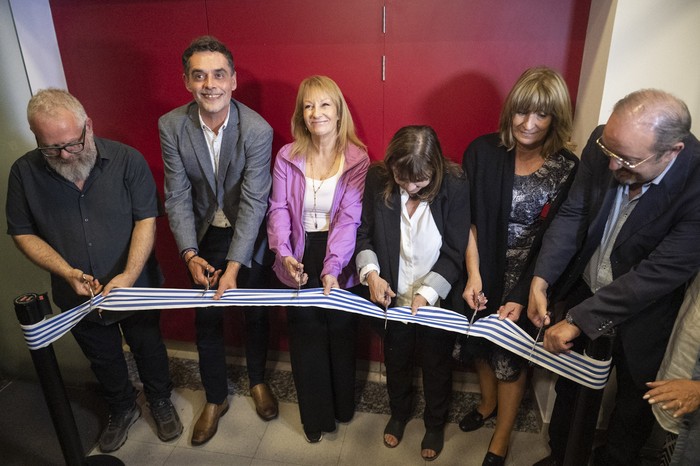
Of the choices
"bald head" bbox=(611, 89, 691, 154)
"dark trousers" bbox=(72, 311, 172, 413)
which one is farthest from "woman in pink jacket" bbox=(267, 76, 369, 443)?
"bald head" bbox=(611, 89, 691, 154)

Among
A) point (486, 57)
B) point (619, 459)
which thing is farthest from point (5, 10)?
point (619, 459)

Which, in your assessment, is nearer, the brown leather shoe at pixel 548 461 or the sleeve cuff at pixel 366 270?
the sleeve cuff at pixel 366 270

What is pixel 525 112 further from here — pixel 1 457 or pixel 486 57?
pixel 1 457

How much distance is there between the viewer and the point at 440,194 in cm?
206

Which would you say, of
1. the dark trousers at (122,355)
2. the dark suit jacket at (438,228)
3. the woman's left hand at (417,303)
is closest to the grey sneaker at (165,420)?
the dark trousers at (122,355)

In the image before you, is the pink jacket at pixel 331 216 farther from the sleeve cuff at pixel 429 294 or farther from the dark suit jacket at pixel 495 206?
the dark suit jacket at pixel 495 206

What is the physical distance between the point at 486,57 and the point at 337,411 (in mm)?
2076

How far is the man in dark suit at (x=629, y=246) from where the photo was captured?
1.53 m

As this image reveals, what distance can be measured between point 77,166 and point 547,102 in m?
2.05

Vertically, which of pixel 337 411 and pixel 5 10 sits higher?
pixel 5 10

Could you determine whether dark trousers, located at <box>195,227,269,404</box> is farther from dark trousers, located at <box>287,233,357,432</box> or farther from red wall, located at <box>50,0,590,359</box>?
red wall, located at <box>50,0,590,359</box>

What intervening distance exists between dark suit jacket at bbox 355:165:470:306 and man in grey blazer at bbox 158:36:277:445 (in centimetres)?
57

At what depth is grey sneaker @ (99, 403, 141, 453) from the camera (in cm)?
261

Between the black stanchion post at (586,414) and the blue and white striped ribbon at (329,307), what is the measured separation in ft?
0.15
